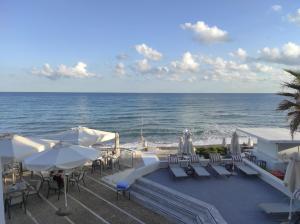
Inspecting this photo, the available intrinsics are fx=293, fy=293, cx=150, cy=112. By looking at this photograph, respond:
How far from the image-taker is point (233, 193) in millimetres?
10664

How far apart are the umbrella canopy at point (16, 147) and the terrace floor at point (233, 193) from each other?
4.83 metres

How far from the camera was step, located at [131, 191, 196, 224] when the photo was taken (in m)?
9.28

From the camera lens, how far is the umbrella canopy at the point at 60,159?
30.7ft

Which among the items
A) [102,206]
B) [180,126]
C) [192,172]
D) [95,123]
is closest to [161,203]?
[102,206]

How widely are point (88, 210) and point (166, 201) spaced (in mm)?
2710

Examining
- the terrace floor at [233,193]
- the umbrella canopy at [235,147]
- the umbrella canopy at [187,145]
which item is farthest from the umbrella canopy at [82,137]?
the umbrella canopy at [235,147]

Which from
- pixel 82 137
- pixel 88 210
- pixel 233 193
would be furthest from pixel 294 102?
pixel 82 137

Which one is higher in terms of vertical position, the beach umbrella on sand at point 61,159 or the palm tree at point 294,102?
the palm tree at point 294,102

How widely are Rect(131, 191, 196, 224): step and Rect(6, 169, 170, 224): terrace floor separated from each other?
0.65 ft

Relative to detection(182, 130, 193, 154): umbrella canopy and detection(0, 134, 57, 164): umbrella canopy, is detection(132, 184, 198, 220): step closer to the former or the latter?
detection(0, 134, 57, 164): umbrella canopy

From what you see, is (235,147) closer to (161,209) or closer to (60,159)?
(161,209)

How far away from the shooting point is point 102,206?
10445 millimetres

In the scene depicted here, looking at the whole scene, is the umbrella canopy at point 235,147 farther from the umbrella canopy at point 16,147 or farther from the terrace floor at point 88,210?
the umbrella canopy at point 16,147

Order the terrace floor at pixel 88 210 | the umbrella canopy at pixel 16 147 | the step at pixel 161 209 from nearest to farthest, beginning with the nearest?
1. the step at pixel 161 209
2. the terrace floor at pixel 88 210
3. the umbrella canopy at pixel 16 147
